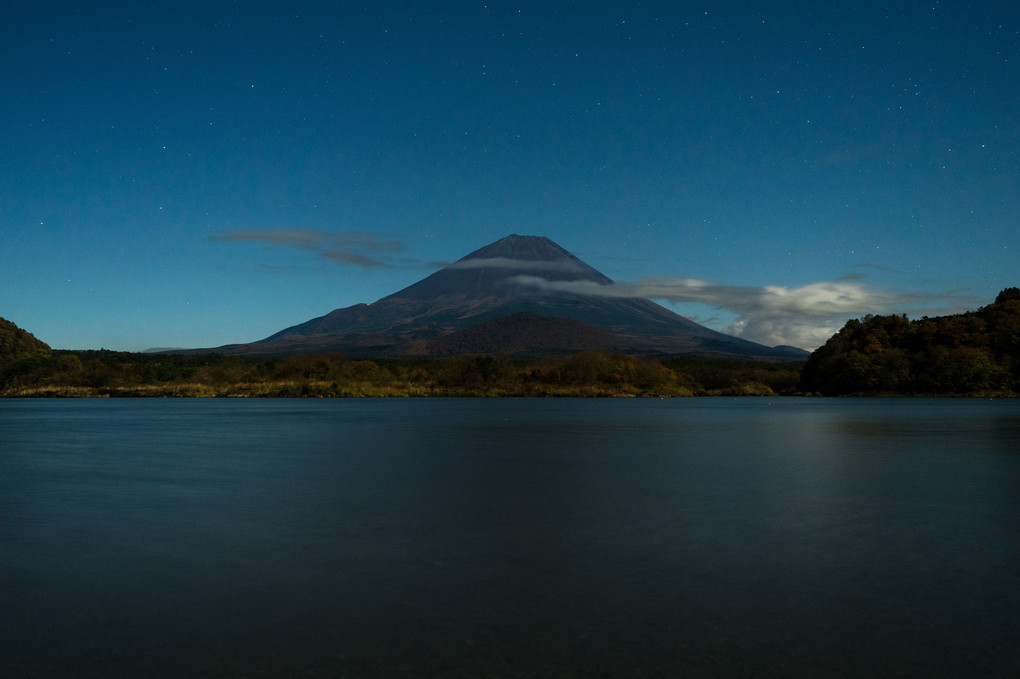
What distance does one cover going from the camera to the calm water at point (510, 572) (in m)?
5.83

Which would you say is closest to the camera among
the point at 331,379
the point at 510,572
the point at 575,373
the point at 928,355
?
the point at 510,572

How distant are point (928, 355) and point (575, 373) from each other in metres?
55.1

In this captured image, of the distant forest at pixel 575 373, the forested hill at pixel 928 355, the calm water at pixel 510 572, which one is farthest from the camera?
the distant forest at pixel 575 373

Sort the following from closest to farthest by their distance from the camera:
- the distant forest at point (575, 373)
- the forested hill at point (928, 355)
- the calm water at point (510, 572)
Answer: the calm water at point (510, 572) < the forested hill at point (928, 355) < the distant forest at point (575, 373)

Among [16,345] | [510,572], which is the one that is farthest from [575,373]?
[510,572]

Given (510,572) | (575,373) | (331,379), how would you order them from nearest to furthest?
(510,572) < (331,379) < (575,373)

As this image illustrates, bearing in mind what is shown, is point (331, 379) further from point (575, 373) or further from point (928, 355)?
point (928, 355)

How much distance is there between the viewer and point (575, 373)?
131m

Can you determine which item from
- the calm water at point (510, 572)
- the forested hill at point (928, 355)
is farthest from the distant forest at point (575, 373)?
the calm water at point (510, 572)

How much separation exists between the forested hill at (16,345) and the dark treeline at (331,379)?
2.04m

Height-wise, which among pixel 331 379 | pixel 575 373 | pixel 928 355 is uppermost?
pixel 928 355

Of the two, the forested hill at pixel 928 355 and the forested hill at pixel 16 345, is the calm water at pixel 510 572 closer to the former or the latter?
the forested hill at pixel 928 355

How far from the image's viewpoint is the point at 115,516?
12.5 meters

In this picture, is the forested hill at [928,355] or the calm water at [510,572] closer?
the calm water at [510,572]
